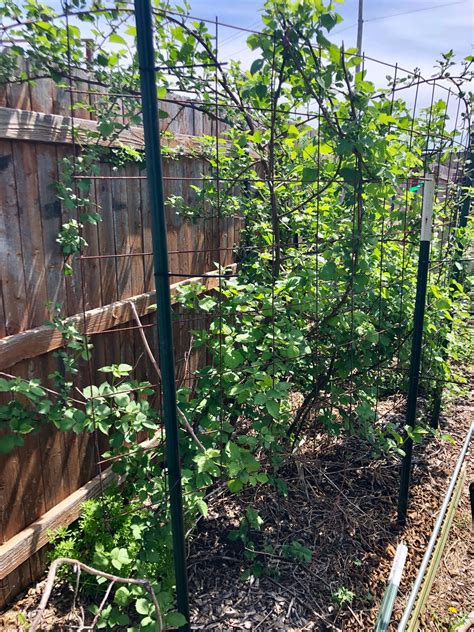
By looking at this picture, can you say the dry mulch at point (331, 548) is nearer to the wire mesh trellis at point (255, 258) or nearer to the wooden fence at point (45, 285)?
the wire mesh trellis at point (255, 258)

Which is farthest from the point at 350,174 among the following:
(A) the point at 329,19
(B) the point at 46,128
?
(B) the point at 46,128

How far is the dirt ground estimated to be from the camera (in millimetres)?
2158

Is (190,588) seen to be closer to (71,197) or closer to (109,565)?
(109,565)

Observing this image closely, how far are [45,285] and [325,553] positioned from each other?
181cm

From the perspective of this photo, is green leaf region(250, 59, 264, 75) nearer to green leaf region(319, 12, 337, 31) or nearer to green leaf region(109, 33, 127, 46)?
green leaf region(319, 12, 337, 31)

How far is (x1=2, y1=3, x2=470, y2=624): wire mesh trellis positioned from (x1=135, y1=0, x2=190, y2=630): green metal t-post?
0.05ft

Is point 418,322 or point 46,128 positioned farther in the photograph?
point 418,322

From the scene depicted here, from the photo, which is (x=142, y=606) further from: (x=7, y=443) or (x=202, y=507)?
(x=7, y=443)

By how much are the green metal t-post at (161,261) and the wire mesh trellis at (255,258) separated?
15 mm

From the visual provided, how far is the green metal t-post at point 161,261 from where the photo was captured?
4.66ft

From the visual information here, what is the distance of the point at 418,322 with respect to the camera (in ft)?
8.28

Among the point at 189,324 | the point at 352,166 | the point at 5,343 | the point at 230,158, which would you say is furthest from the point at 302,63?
the point at 189,324

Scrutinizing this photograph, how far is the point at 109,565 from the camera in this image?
207cm

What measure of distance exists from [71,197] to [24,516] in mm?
1382
